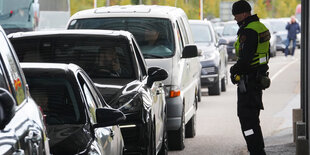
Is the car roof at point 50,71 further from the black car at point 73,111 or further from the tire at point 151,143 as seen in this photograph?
the tire at point 151,143

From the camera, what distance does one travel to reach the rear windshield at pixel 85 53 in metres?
9.30

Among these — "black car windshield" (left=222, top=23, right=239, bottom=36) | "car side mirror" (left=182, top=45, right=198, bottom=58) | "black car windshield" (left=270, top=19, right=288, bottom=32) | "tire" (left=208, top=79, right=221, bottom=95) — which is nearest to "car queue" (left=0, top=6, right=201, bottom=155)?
"car side mirror" (left=182, top=45, right=198, bottom=58)

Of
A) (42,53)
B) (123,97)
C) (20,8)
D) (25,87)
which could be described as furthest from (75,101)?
(20,8)

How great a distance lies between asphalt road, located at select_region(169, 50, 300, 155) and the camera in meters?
12.3

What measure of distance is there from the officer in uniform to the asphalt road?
1886mm

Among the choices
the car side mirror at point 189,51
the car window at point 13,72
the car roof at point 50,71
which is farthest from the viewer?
the car side mirror at point 189,51

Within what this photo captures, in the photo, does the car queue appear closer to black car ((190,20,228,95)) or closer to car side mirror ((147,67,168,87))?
car side mirror ((147,67,168,87))

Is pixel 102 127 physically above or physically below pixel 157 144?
above

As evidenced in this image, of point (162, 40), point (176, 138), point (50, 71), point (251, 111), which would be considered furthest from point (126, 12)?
point (50, 71)

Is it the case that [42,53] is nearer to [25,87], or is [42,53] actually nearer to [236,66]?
[236,66]

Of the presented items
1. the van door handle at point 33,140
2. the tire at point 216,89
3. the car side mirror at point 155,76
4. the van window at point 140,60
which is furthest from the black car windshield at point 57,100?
the tire at point 216,89

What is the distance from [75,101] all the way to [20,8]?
26.6 metres

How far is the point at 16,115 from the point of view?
402 centimetres

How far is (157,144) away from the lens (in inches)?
370
